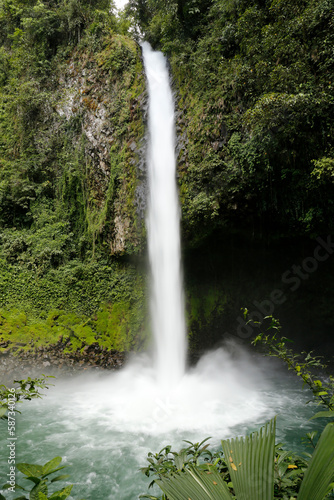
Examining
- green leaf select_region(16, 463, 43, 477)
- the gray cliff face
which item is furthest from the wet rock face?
green leaf select_region(16, 463, 43, 477)

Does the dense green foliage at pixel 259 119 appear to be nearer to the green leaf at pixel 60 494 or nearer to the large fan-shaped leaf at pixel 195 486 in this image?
the large fan-shaped leaf at pixel 195 486

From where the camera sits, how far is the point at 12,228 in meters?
10.5

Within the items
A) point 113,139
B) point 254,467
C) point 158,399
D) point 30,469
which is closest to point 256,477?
point 254,467

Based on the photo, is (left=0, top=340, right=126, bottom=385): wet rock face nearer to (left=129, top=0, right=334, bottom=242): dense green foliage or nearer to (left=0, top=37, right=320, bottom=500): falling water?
(left=0, top=37, right=320, bottom=500): falling water

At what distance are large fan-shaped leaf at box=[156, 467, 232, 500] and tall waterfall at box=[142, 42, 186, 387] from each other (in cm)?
682

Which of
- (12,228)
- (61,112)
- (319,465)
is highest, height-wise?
(61,112)

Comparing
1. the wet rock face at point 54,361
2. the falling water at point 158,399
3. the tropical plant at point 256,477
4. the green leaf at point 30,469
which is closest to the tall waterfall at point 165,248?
the falling water at point 158,399

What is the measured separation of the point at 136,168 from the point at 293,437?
7275 mm

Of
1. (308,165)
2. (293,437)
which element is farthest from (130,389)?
(308,165)

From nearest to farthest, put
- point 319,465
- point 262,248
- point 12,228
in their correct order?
point 319,465 < point 262,248 < point 12,228

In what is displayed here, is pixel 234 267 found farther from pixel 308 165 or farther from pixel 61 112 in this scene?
pixel 61 112

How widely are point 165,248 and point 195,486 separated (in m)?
7.01

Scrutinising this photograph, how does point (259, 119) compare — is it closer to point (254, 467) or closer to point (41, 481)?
point (254, 467)

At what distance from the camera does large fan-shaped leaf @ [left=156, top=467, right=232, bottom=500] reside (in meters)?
1.12
